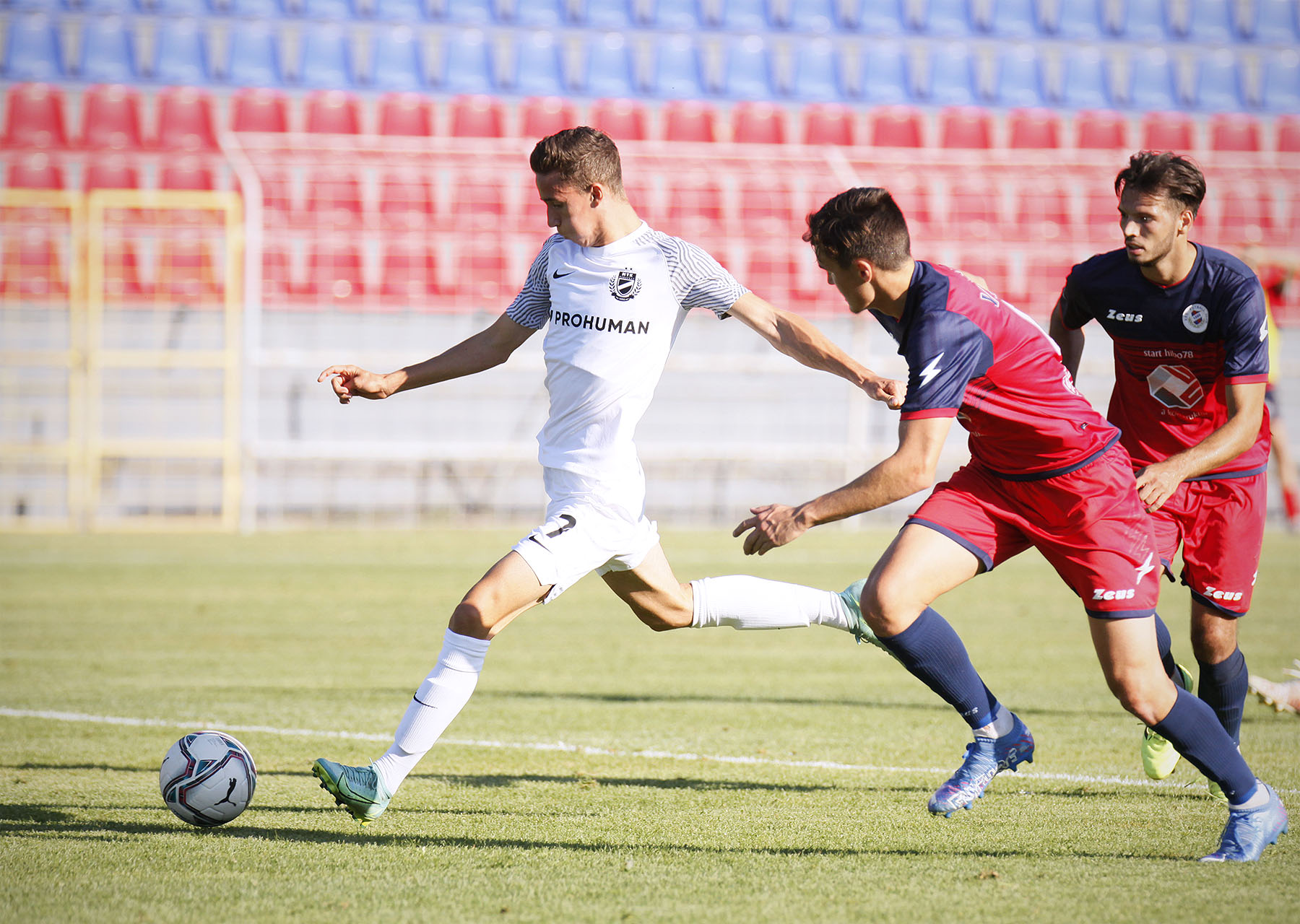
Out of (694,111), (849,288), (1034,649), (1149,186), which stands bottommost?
(1034,649)

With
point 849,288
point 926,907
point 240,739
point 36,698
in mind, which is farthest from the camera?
point 36,698

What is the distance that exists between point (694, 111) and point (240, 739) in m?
15.4

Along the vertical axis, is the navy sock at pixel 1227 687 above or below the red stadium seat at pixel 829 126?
below

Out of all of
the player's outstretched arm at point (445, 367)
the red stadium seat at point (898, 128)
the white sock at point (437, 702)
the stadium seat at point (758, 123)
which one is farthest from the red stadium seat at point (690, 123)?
the white sock at point (437, 702)

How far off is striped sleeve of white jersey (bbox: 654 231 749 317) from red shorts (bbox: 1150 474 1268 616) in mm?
1754

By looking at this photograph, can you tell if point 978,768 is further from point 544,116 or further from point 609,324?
point 544,116

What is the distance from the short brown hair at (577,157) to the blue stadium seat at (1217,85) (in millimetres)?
20951

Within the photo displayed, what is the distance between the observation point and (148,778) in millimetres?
4797

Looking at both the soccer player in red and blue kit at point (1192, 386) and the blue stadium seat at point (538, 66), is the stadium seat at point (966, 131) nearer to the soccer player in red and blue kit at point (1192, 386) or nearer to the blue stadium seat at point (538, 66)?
the blue stadium seat at point (538, 66)

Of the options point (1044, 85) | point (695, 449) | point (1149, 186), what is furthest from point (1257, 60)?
point (1149, 186)

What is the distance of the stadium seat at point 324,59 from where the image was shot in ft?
68.9

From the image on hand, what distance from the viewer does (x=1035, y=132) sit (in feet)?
65.9

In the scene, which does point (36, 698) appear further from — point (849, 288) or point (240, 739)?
point (849, 288)

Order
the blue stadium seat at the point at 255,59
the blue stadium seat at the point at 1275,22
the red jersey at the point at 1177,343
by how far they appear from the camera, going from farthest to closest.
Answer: the blue stadium seat at the point at 1275,22, the blue stadium seat at the point at 255,59, the red jersey at the point at 1177,343
